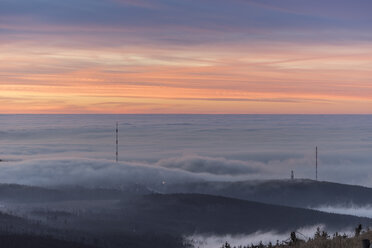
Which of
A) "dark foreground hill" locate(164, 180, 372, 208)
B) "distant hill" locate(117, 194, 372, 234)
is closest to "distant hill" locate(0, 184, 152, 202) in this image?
"dark foreground hill" locate(164, 180, 372, 208)

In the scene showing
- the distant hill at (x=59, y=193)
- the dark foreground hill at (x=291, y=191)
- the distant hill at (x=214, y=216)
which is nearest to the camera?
the distant hill at (x=214, y=216)

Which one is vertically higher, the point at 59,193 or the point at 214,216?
the point at 59,193

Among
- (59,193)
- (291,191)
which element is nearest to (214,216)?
(291,191)

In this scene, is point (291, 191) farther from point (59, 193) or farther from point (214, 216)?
point (59, 193)

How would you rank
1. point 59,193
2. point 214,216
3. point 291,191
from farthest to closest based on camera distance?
1. point 291,191
2. point 59,193
3. point 214,216

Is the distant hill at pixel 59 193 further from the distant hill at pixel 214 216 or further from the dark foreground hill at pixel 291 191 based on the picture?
the distant hill at pixel 214 216

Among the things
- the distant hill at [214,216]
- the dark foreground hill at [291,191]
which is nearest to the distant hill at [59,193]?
the dark foreground hill at [291,191]
